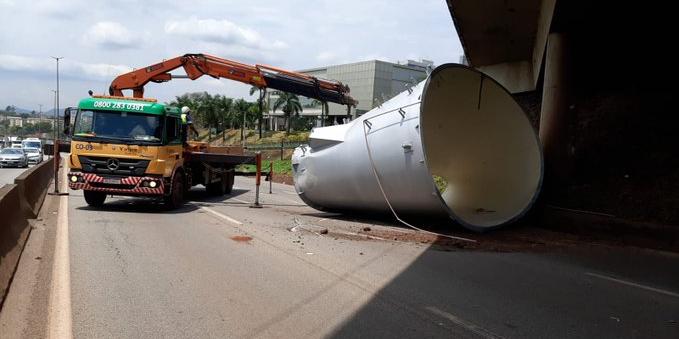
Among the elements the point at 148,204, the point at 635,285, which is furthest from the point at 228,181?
the point at 635,285

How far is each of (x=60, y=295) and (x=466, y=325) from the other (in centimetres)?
417

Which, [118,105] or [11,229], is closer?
[11,229]

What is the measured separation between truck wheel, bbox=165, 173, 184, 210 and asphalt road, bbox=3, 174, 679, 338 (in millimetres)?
2939

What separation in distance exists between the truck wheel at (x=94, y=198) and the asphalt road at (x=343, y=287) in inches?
117

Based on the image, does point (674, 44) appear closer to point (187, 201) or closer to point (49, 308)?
point (187, 201)

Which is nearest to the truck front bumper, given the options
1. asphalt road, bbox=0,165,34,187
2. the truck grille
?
the truck grille

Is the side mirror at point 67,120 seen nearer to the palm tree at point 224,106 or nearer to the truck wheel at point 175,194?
the truck wheel at point 175,194

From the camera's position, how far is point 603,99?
16.5 metres

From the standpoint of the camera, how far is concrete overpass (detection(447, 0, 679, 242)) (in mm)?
12656

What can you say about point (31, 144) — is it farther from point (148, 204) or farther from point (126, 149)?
point (126, 149)

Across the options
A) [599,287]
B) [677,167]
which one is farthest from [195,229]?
[677,167]

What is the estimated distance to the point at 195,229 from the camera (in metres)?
11.0

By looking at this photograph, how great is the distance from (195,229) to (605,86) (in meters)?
12.7

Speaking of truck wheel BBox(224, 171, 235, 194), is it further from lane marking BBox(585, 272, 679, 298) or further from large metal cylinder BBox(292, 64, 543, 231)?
lane marking BBox(585, 272, 679, 298)
